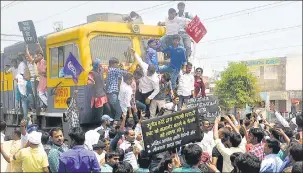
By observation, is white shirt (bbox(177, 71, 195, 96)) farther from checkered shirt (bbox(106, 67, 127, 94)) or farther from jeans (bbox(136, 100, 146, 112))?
checkered shirt (bbox(106, 67, 127, 94))

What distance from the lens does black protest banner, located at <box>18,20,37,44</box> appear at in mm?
10195

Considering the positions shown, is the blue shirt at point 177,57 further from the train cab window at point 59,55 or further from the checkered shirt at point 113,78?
the train cab window at point 59,55

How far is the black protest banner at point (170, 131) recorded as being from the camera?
5250 mm

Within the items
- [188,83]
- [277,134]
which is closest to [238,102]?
[188,83]

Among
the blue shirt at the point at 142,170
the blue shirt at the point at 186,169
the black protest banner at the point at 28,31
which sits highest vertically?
the black protest banner at the point at 28,31

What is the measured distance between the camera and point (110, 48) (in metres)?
9.32

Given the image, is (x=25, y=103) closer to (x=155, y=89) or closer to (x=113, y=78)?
(x=113, y=78)

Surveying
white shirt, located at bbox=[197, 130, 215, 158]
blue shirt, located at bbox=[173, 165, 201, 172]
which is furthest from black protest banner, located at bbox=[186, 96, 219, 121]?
blue shirt, located at bbox=[173, 165, 201, 172]

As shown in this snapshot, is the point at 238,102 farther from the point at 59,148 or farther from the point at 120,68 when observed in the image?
the point at 59,148

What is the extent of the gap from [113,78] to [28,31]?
2.87m

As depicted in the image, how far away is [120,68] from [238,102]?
32.2m

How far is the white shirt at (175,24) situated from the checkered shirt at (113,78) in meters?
1.86

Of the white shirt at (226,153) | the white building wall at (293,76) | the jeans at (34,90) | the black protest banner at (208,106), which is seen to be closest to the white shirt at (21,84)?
the jeans at (34,90)

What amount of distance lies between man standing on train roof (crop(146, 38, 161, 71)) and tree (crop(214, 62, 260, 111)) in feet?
102
